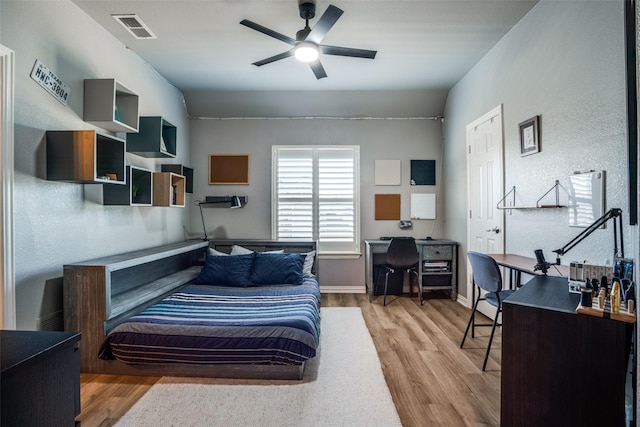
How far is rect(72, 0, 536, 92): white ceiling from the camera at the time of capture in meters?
2.73

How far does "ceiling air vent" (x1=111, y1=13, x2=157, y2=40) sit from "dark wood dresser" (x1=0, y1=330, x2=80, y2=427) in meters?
2.91

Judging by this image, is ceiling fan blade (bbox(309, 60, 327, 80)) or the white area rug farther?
ceiling fan blade (bbox(309, 60, 327, 80))

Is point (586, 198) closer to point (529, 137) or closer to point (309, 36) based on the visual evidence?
point (529, 137)

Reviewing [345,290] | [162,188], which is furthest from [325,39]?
[345,290]

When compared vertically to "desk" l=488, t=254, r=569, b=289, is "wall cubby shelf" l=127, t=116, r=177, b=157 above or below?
above

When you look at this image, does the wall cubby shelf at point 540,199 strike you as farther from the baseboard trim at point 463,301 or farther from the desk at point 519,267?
the baseboard trim at point 463,301

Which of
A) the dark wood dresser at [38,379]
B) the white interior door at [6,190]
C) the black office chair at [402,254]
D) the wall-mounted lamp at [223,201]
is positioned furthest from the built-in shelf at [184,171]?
the dark wood dresser at [38,379]

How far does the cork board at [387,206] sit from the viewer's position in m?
4.88

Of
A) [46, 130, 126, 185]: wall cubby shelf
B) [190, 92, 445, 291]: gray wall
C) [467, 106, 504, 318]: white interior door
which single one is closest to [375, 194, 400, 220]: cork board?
[190, 92, 445, 291]: gray wall

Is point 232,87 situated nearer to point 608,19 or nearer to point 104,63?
point 104,63

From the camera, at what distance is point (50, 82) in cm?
244

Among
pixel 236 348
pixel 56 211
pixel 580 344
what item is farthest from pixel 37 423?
pixel 56 211

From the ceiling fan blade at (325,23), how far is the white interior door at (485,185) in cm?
204

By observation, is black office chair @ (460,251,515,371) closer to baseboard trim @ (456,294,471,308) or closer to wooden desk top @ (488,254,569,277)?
wooden desk top @ (488,254,569,277)
